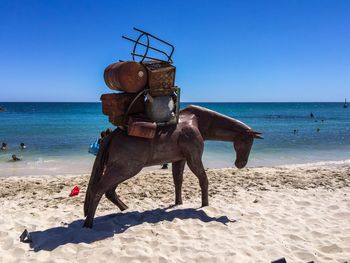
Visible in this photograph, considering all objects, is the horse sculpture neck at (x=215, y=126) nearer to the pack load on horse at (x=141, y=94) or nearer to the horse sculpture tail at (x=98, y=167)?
the pack load on horse at (x=141, y=94)

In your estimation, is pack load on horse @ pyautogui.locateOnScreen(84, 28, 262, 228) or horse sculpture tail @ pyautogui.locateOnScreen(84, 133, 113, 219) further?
horse sculpture tail @ pyautogui.locateOnScreen(84, 133, 113, 219)

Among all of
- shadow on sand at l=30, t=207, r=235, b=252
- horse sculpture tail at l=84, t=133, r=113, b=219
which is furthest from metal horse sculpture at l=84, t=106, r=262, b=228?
shadow on sand at l=30, t=207, r=235, b=252

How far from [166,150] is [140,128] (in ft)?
2.24

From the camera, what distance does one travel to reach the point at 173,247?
467 cm

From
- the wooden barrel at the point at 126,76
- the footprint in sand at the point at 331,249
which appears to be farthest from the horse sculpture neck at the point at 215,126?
the footprint in sand at the point at 331,249

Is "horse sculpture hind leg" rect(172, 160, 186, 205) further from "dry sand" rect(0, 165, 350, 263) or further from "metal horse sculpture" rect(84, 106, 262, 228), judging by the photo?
"dry sand" rect(0, 165, 350, 263)

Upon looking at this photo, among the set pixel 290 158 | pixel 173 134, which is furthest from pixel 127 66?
pixel 290 158

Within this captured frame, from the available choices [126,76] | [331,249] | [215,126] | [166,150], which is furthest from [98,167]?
[331,249]

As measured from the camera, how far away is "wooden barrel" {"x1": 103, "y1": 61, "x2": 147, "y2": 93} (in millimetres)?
5184

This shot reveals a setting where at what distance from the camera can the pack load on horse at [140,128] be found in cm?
530

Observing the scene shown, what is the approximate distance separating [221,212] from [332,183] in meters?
4.04

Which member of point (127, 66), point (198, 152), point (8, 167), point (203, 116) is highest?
point (127, 66)

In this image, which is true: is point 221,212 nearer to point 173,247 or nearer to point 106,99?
point 173,247

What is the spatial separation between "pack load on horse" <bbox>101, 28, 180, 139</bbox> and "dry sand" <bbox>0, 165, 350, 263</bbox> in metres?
1.52
